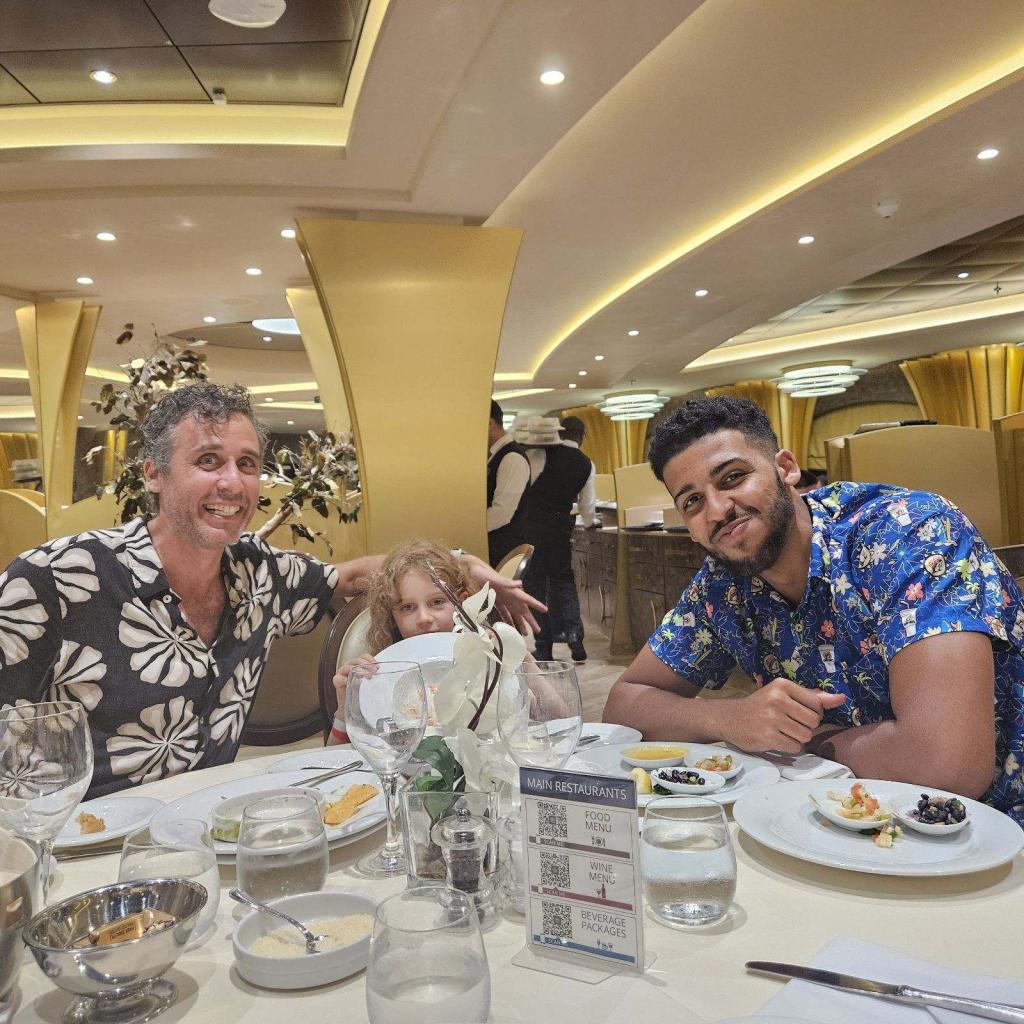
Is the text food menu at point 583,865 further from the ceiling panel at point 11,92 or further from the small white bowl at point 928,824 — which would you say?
the ceiling panel at point 11,92

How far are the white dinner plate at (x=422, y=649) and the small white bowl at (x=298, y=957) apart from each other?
81 centimetres

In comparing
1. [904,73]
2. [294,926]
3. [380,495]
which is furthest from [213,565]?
[904,73]

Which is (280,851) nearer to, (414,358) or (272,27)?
(272,27)

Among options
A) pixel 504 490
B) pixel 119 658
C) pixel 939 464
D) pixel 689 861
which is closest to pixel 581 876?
pixel 689 861

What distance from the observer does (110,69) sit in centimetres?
414

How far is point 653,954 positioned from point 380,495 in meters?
4.32

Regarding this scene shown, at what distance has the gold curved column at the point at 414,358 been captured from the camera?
16.1 feet

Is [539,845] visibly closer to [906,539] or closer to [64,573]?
[906,539]

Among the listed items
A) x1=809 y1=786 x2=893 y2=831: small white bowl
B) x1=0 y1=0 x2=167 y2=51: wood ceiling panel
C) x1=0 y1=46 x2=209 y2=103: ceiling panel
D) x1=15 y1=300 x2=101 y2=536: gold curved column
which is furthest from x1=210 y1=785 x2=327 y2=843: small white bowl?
x1=15 y1=300 x2=101 y2=536: gold curved column

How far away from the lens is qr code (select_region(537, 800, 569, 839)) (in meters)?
0.77

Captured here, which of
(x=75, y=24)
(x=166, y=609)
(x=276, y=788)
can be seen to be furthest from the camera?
(x=75, y=24)

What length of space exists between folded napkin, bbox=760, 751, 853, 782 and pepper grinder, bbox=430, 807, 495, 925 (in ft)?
1.73

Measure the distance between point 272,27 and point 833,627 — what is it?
366 cm

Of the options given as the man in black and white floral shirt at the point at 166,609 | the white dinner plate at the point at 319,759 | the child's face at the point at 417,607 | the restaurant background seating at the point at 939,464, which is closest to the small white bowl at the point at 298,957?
the white dinner plate at the point at 319,759
